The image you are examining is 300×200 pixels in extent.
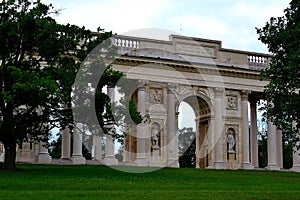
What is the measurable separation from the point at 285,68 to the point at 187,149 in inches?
3154

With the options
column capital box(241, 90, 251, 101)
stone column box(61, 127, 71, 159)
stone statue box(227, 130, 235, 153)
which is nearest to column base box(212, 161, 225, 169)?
stone statue box(227, 130, 235, 153)

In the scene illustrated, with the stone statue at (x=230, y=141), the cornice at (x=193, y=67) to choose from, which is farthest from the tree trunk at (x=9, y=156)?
the stone statue at (x=230, y=141)

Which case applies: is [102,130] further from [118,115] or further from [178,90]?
[178,90]

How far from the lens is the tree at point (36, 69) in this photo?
33250 mm

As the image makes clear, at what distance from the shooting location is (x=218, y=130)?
201ft

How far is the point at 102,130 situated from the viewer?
35.5m

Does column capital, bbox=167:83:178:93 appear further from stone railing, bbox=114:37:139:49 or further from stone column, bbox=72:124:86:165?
stone column, bbox=72:124:86:165

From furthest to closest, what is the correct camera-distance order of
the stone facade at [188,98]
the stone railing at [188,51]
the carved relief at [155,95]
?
the carved relief at [155,95]
the stone railing at [188,51]
the stone facade at [188,98]

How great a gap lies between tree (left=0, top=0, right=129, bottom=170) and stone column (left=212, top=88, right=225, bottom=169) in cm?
2648

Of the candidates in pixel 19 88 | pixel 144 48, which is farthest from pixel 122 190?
pixel 144 48

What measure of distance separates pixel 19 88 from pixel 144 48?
1046 inches

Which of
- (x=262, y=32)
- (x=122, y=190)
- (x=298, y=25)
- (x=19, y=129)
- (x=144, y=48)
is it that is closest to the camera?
(x=122, y=190)

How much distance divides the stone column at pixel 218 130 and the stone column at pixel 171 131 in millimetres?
5116

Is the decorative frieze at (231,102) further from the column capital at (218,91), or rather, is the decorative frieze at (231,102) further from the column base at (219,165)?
the column base at (219,165)
